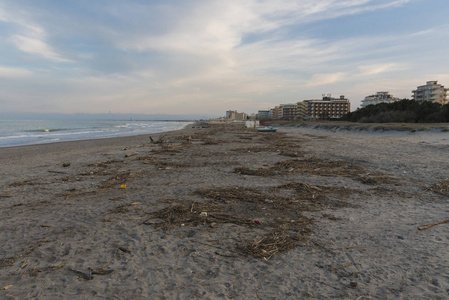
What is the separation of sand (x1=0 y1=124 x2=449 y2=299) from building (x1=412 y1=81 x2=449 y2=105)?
333 feet

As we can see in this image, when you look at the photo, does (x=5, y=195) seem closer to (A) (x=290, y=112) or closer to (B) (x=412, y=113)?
(B) (x=412, y=113)

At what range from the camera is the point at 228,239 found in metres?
3.45

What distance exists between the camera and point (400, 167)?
8.06 m

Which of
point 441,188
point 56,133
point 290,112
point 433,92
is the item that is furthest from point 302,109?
point 441,188

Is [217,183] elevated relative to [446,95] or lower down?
lower down

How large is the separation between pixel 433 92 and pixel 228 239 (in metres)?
108

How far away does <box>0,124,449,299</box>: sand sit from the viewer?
2.47m

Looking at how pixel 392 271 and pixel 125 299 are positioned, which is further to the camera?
pixel 392 271

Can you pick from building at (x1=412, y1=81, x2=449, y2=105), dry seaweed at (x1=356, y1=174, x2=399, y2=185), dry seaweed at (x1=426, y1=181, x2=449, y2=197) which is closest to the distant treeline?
dry seaweed at (x1=356, y1=174, x2=399, y2=185)

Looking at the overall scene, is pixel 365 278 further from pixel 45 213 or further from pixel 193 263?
pixel 45 213

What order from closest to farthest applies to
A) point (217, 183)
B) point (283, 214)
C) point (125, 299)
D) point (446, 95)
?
point (125, 299), point (283, 214), point (217, 183), point (446, 95)

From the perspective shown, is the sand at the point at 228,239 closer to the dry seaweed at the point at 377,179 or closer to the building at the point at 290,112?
the dry seaweed at the point at 377,179

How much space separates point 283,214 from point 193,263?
2013mm

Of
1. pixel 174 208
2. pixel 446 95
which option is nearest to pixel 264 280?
pixel 174 208
